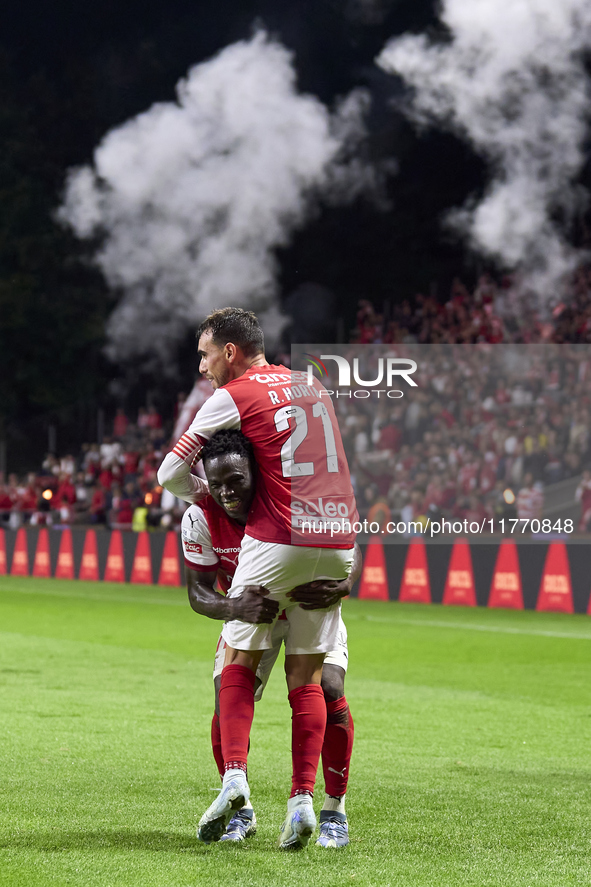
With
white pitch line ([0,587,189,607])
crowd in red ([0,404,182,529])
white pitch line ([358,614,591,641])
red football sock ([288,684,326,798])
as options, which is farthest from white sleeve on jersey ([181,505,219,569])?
crowd in red ([0,404,182,529])

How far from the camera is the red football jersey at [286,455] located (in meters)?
4.52

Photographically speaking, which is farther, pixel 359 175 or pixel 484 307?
pixel 359 175

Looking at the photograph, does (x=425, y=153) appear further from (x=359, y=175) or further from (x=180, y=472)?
(x=180, y=472)

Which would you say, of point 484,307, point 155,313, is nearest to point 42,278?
point 155,313

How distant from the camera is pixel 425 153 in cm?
2808

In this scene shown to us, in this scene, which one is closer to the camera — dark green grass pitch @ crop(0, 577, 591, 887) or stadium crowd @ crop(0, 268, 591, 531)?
dark green grass pitch @ crop(0, 577, 591, 887)

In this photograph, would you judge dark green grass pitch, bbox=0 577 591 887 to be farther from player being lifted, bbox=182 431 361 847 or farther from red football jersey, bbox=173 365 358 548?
red football jersey, bbox=173 365 358 548

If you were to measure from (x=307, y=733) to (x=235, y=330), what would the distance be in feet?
5.30

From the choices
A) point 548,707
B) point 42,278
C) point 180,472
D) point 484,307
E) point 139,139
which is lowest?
point 548,707

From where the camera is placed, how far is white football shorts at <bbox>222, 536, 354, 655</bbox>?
14.7 ft

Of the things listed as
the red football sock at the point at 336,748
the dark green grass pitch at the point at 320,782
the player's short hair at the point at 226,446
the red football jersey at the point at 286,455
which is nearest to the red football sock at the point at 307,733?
the red football sock at the point at 336,748

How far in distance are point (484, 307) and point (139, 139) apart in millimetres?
10357

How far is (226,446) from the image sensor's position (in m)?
4.56

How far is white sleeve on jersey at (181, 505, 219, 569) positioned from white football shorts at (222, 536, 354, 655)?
33cm
